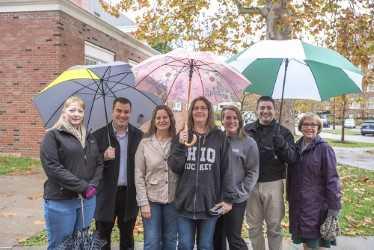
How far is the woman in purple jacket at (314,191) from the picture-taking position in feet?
13.2

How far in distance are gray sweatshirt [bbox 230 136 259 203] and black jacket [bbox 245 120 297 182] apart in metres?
0.23

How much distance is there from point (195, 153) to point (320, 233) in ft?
5.08

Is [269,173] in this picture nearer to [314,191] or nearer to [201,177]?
[314,191]

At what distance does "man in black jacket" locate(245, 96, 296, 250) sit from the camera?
4285mm

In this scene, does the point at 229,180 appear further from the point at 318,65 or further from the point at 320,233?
the point at 318,65

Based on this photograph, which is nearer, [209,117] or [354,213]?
[209,117]

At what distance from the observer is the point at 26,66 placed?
43.2 feet

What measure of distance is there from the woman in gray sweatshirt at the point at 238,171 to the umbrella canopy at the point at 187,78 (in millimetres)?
259

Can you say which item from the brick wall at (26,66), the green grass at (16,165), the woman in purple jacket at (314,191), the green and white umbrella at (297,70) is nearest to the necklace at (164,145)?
the green and white umbrella at (297,70)

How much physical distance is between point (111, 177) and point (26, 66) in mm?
10264

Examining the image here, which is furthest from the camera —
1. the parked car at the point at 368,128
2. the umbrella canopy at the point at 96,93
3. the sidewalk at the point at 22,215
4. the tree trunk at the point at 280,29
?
the parked car at the point at 368,128

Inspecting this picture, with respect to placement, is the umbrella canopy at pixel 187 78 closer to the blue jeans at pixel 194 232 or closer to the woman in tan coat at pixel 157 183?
the woman in tan coat at pixel 157 183

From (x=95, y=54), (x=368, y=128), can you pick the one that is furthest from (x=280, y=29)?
(x=368, y=128)

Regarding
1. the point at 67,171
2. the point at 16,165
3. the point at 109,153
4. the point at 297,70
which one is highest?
the point at 297,70
